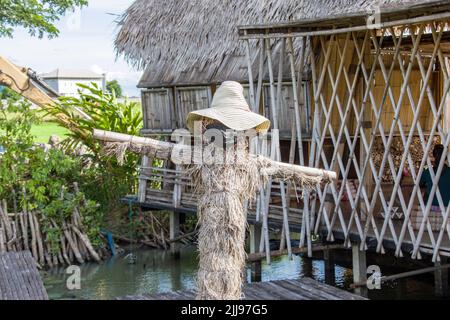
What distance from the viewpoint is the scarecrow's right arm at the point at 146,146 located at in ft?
15.6

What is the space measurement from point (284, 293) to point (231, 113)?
260 centimetres

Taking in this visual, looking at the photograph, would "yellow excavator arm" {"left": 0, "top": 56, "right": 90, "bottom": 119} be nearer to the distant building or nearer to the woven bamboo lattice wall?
the woven bamboo lattice wall

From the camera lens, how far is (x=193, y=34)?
12.1m

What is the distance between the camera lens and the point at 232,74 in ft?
36.4

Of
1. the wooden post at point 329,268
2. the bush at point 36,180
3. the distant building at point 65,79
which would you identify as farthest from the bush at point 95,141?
the distant building at point 65,79

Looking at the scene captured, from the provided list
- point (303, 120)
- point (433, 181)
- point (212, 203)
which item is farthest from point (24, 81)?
point (212, 203)

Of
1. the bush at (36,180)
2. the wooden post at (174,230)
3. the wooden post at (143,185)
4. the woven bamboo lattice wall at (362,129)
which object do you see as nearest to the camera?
the woven bamboo lattice wall at (362,129)

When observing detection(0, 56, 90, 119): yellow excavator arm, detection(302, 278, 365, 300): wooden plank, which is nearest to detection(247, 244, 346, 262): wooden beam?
detection(302, 278, 365, 300): wooden plank

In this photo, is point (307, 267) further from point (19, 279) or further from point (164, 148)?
point (164, 148)

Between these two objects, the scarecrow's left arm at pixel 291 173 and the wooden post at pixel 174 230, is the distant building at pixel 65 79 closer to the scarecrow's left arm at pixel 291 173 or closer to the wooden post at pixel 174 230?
the wooden post at pixel 174 230

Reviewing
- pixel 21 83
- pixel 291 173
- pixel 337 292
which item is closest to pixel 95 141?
pixel 21 83

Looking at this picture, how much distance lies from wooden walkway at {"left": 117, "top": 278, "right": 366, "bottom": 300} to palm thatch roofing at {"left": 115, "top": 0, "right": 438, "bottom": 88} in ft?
12.6

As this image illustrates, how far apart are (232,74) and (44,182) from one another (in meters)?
3.90

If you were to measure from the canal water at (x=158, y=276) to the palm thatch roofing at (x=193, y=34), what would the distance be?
2.92 meters
